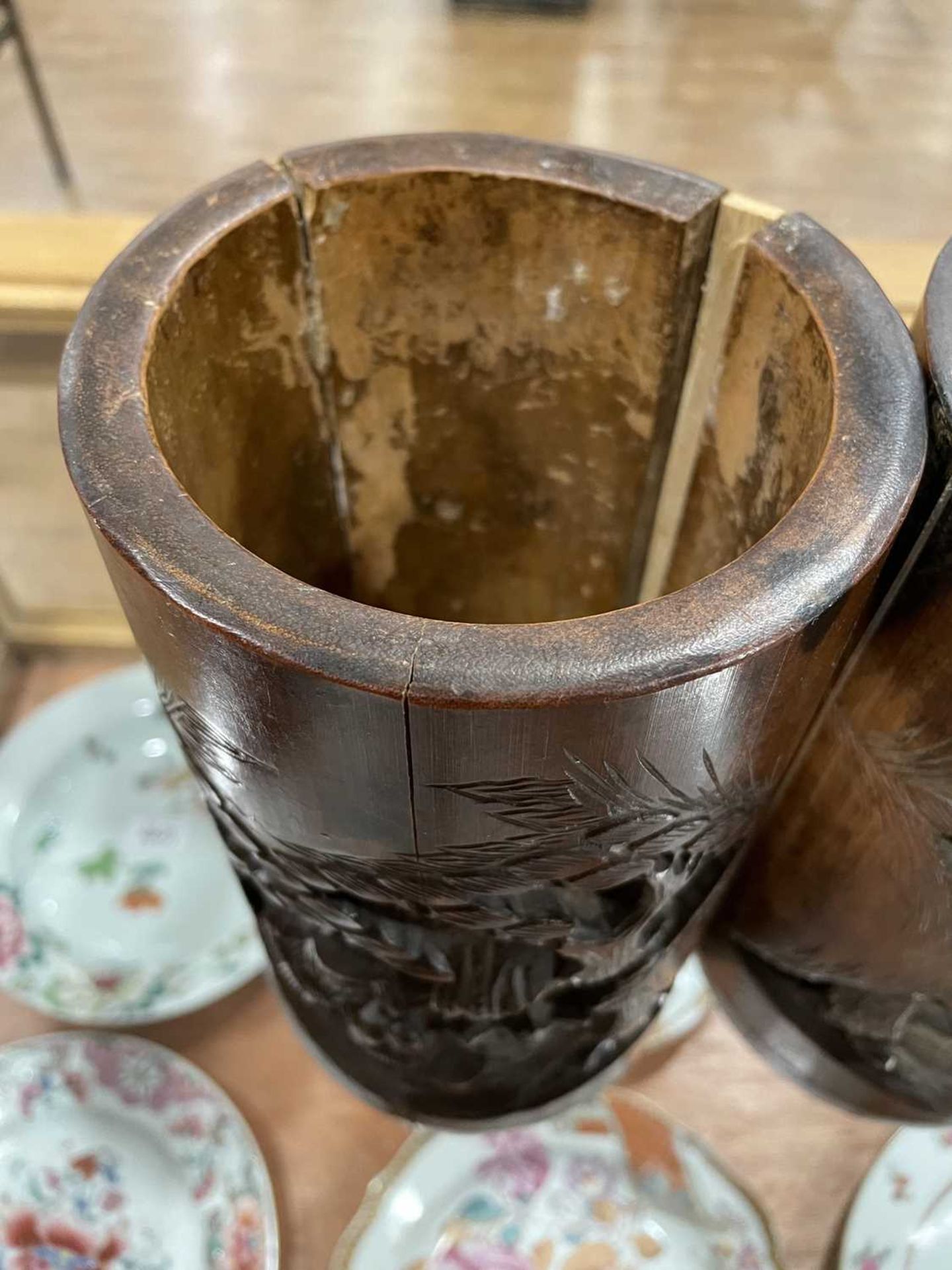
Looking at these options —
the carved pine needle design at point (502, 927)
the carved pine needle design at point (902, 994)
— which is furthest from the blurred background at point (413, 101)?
the carved pine needle design at point (902, 994)

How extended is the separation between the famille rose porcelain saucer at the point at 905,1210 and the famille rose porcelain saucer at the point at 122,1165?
0.98ft

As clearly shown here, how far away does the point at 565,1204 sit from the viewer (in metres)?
0.58

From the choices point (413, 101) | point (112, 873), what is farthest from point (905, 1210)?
point (413, 101)

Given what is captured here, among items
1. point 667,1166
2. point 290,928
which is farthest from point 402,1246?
point 290,928

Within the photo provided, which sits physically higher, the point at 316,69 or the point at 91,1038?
the point at 316,69

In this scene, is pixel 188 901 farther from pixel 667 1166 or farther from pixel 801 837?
pixel 801 837

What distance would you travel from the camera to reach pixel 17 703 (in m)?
0.86

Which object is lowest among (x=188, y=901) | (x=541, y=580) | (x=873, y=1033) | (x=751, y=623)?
(x=188, y=901)

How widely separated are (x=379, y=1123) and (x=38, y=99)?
79cm

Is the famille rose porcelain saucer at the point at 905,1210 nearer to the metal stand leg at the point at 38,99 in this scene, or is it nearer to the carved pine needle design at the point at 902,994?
the carved pine needle design at the point at 902,994

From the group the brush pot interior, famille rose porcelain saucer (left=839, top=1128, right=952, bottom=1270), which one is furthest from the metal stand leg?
famille rose porcelain saucer (left=839, top=1128, right=952, bottom=1270)

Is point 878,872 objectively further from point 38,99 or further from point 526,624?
point 38,99

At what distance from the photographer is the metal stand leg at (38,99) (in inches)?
32.6

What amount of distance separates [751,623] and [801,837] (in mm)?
169
